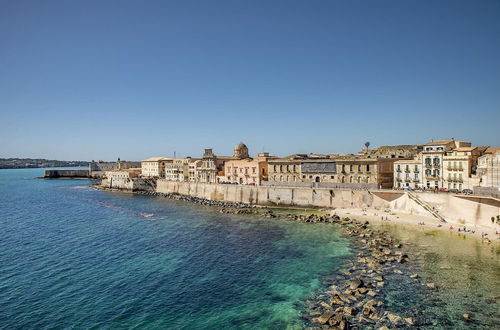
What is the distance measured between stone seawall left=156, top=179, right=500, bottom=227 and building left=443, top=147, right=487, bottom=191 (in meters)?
6.23

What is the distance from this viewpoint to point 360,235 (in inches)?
1619

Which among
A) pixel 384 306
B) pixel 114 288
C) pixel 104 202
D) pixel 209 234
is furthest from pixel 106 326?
pixel 104 202

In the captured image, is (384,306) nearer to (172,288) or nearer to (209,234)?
(172,288)

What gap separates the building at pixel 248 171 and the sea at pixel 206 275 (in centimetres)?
2643

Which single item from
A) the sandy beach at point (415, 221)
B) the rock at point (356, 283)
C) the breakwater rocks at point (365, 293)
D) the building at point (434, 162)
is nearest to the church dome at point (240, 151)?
the sandy beach at point (415, 221)

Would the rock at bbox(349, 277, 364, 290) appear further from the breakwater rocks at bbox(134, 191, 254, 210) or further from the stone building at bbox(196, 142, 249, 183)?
the stone building at bbox(196, 142, 249, 183)

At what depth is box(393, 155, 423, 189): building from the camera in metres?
55.4

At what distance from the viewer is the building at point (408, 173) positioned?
2182 inches

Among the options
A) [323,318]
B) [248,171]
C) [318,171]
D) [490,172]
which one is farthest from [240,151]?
[323,318]

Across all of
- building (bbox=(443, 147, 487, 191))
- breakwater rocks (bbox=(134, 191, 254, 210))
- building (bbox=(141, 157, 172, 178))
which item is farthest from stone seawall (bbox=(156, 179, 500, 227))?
building (bbox=(141, 157, 172, 178))

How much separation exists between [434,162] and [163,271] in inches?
1843

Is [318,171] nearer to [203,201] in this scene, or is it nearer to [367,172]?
[367,172]

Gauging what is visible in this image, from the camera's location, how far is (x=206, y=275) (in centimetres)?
2980

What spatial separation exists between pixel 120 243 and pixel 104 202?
145 ft
